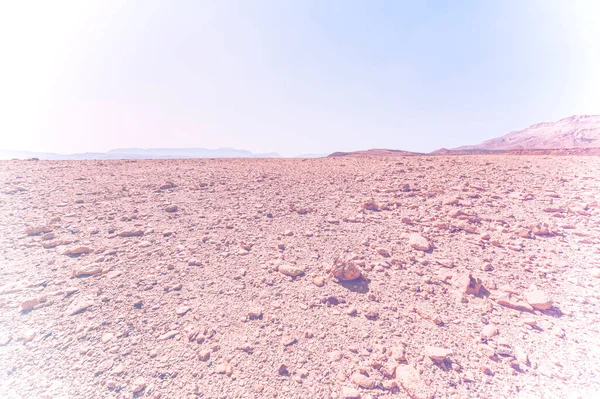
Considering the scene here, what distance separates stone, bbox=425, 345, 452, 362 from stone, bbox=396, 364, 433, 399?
207mm

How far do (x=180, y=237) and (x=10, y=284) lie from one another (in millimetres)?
1776

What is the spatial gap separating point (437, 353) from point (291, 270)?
5.38 feet

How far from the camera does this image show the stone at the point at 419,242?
12.0 ft

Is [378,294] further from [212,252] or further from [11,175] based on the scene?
[11,175]

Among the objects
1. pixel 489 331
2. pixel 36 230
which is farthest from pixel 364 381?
pixel 36 230

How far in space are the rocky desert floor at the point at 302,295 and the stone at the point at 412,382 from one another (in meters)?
0.02

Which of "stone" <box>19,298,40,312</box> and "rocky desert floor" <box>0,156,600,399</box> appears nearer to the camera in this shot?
"rocky desert floor" <box>0,156,600,399</box>

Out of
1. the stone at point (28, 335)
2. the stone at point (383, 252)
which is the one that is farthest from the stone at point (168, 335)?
the stone at point (383, 252)

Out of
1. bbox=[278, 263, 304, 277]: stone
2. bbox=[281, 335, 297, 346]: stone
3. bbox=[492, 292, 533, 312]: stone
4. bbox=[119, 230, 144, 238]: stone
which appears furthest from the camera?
bbox=[119, 230, 144, 238]: stone

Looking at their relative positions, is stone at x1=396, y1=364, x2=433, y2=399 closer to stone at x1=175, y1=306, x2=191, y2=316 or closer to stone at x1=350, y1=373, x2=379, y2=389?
stone at x1=350, y1=373, x2=379, y2=389

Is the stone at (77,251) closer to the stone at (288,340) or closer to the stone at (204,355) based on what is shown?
the stone at (204,355)

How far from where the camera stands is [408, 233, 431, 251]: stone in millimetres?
3664

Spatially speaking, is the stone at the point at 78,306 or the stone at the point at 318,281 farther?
the stone at the point at 318,281

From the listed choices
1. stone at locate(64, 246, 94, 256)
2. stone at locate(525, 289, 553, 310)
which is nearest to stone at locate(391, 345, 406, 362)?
stone at locate(525, 289, 553, 310)
